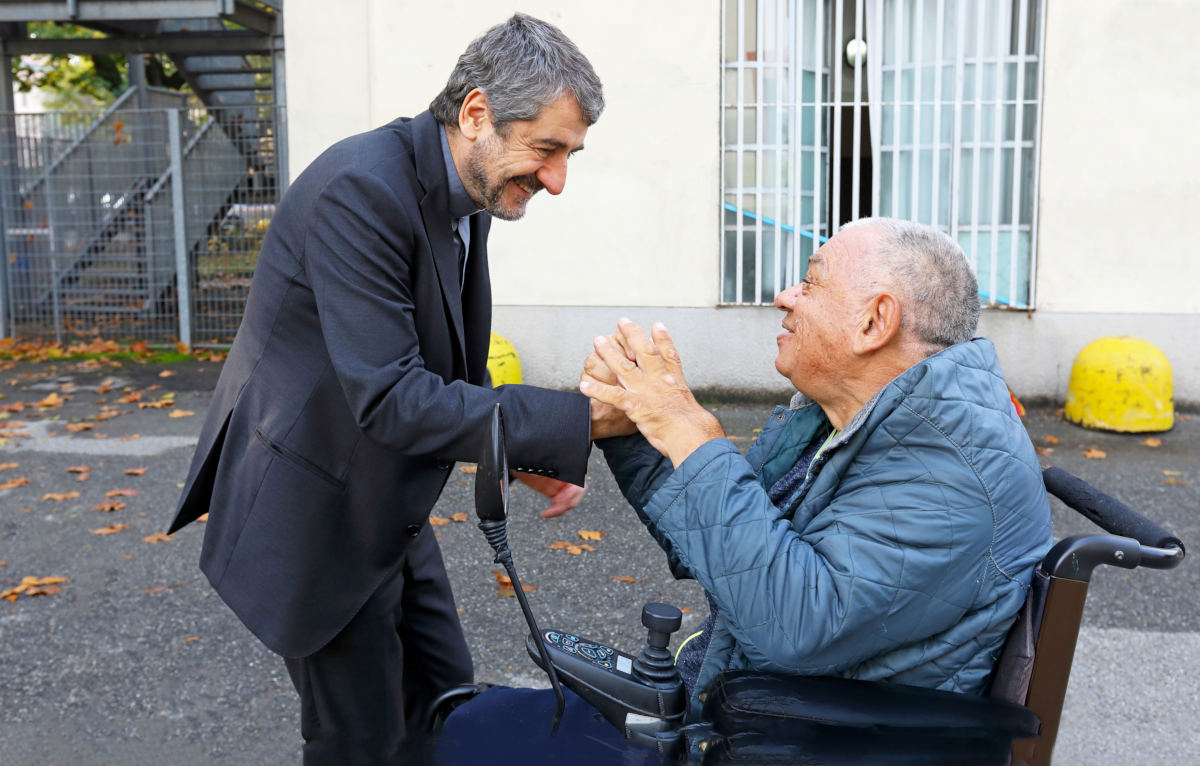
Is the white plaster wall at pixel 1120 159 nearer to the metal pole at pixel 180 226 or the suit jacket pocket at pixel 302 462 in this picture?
the suit jacket pocket at pixel 302 462

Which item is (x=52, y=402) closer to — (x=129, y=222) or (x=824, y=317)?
(x=129, y=222)

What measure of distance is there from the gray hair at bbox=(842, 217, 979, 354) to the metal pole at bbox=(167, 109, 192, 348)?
30.9 feet

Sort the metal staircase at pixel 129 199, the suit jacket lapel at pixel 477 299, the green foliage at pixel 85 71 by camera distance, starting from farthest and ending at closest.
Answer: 1. the green foliage at pixel 85 71
2. the metal staircase at pixel 129 199
3. the suit jacket lapel at pixel 477 299

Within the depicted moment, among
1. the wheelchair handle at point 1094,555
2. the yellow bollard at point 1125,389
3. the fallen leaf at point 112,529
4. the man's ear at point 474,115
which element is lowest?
the fallen leaf at point 112,529

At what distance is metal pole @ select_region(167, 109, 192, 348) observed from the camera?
10.2 meters

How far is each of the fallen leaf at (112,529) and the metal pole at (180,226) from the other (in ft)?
18.0

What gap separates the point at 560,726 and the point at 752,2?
6.64 metres

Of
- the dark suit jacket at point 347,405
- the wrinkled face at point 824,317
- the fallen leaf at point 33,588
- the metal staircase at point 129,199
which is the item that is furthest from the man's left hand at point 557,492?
the metal staircase at point 129,199

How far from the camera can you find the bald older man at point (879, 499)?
1.78 metres

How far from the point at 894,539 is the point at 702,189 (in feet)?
20.4

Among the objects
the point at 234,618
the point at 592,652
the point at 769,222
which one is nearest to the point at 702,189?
the point at 769,222

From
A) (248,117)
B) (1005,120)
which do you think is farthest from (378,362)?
(248,117)

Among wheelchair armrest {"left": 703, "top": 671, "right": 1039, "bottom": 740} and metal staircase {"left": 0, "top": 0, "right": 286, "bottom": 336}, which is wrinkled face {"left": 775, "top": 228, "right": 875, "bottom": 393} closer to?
wheelchair armrest {"left": 703, "top": 671, "right": 1039, "bottom": 740}

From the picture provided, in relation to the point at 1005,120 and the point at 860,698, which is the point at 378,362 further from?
the point at 1005,120
